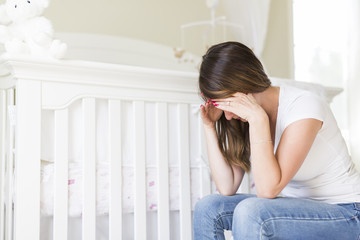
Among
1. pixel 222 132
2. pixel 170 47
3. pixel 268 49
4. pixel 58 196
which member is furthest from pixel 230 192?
pixel 268 49

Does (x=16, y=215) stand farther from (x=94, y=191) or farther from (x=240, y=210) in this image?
(x=240, y=210)

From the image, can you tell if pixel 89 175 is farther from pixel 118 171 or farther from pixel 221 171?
pixel 221 171

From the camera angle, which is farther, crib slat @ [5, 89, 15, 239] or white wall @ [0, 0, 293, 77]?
white wall @ [0, 0, 293, 77]

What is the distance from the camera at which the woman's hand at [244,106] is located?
0.96 meters

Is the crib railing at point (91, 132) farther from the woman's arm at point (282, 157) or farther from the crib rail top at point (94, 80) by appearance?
the woman's arm at point (282, 157)

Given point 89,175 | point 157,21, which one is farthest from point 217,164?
point 157,21

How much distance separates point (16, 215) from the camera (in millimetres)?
995

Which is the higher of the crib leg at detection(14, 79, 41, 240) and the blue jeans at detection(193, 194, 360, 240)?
the crib leg at detection(14, 79, 41, 240)

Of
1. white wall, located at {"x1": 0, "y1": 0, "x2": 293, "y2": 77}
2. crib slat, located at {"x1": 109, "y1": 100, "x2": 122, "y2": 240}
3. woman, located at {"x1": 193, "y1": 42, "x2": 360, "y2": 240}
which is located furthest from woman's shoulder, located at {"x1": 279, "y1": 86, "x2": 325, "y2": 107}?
white wall, located at {"x1": 0, "y1": 0, "x2": 293, "y2": 77}

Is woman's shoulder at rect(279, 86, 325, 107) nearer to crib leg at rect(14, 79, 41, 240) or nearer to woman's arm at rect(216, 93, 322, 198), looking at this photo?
woman's arm at rect(216, 93, 322, 198)

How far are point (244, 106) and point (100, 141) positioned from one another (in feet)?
1.50

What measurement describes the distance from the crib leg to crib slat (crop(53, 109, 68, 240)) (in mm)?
48

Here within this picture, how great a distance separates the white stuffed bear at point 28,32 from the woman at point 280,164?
426mm

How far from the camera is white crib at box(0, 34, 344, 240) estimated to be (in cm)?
103
